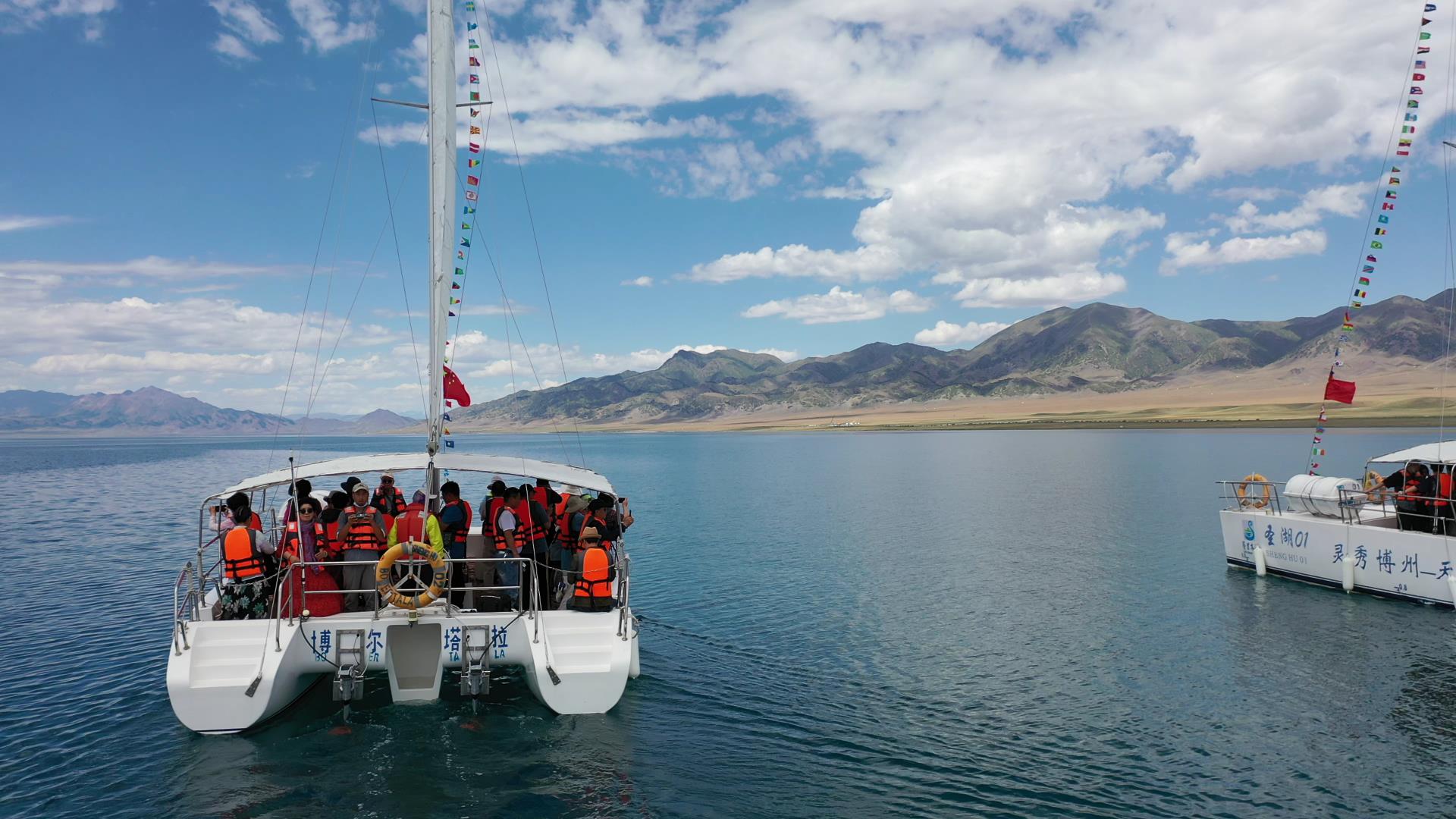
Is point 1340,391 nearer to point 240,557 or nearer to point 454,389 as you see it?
point 454,389

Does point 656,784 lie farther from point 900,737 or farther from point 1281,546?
point 1281,546

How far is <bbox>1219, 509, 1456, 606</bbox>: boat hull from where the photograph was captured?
20516mm

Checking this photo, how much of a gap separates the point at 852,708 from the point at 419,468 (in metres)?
8.31

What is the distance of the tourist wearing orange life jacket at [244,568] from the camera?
42.9ft

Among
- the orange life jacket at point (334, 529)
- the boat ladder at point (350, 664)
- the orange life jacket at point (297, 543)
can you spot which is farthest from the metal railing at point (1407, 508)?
the orange life jacket at point (297, 543)

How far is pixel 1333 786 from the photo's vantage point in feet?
36.7

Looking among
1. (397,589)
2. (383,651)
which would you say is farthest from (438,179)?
(383,651)

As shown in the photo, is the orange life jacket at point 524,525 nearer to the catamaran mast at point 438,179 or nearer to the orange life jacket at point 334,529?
the catamaran mast at point 438,179

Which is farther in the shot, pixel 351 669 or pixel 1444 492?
pixel 1444 492

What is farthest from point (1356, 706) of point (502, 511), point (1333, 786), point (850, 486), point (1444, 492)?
point (850, 486)

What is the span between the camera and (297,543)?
45.2 ft

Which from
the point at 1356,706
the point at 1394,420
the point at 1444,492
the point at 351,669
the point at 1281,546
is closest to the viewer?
the point at 351,669

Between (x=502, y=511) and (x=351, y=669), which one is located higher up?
(x=502, y=511)

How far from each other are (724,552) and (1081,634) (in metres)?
14.2
